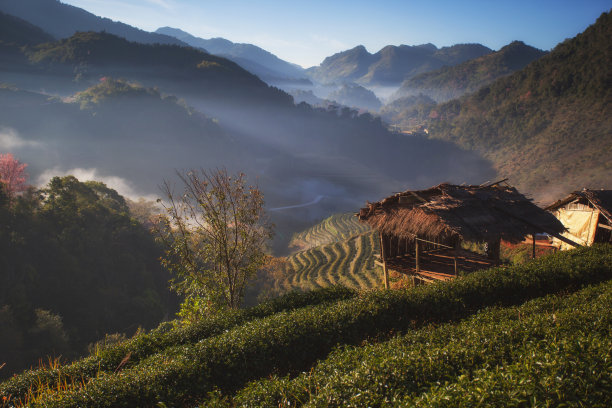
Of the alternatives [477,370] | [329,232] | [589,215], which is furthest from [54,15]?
[477,370]

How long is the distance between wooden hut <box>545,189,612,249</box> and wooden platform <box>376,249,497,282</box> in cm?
587

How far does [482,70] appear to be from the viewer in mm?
144375

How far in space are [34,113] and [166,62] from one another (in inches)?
2425

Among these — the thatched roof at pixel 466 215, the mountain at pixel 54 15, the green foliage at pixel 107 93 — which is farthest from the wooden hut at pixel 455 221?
the mountain at pixel 54 15

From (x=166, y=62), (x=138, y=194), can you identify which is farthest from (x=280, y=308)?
(x=166, y=62)

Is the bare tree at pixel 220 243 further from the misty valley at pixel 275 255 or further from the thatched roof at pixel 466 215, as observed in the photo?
the thatched roof at pixel 466 215

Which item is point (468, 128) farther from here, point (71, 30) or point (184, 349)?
point (71, 30)

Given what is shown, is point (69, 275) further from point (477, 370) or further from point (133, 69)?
point (133, 69)

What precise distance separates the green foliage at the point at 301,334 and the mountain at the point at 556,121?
46634 millimetres

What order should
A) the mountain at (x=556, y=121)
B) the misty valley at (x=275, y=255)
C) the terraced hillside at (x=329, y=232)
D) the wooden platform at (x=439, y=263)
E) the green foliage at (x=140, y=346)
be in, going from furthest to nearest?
the terraced hillside at (x=329, y=232), the mountain at (x=556, y=121), the wooden platform at (x=439, y=263), the green foliage at (x=140, y=346), the misty valley at (x=275, y=255)

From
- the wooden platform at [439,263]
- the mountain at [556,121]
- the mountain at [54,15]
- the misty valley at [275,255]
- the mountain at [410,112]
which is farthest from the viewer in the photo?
the mountain at [54,15]

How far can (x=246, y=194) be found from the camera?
10.6 metres

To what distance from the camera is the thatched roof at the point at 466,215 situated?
395 inches

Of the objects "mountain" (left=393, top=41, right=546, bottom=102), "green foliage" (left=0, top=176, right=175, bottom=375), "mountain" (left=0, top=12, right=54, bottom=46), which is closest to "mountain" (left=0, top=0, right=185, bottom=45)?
"mountain" (left=0, top=12, right=54, bottom=46)
